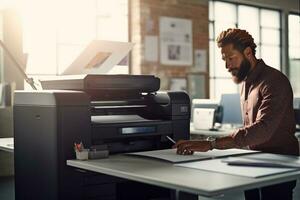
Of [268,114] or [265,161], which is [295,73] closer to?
[268,114]

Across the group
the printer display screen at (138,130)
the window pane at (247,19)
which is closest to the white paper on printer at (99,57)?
the printer display screen at (138,130)

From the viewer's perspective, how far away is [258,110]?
1.96 meters

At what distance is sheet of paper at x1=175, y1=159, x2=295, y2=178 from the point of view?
1.42 meters

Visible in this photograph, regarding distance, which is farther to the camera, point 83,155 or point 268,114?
point 268,114

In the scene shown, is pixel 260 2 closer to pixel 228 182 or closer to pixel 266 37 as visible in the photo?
pixel 266 37

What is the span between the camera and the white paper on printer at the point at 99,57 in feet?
7.39

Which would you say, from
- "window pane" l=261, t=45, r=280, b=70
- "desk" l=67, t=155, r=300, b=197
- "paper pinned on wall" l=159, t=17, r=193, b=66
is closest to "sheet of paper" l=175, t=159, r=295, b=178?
"desk" l=67, t=155, r=300, b=197

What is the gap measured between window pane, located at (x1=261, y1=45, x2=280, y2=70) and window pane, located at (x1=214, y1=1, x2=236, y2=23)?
93 centimetres

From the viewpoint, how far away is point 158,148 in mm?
2092

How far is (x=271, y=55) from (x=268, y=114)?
6.87m

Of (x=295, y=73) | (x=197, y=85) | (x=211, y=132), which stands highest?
(x=295, y=73)

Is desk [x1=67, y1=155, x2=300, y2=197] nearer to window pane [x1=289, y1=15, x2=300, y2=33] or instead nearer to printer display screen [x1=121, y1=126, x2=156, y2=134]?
printer display screen [x1=121, y1=126, x2=156, y2=134]

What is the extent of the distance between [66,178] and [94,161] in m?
→ 0.16

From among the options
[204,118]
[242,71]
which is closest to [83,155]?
[242,71]
